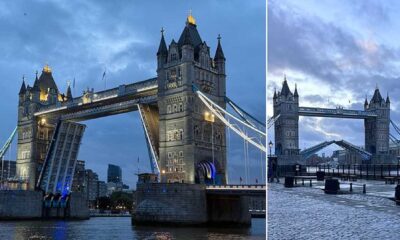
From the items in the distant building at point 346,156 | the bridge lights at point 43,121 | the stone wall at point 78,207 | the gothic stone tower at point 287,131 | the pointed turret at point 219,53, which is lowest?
the stone wall at point 78,207

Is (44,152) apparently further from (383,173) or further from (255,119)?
(383,173)

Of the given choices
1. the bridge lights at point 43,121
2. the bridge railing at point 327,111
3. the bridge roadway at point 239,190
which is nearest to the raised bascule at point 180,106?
the bridge roadway at point 239,190

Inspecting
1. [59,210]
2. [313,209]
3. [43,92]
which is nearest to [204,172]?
[59,210]

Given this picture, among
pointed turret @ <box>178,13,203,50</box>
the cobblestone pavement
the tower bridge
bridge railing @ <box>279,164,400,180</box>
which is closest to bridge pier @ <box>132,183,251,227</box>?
the tower bridge

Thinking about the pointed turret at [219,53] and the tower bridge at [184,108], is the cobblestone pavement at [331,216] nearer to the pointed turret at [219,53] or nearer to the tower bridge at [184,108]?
the tower bridge at [184,108]

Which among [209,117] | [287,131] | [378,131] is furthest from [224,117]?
[287,131]

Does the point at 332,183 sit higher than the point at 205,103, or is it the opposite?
the point at 205,103
